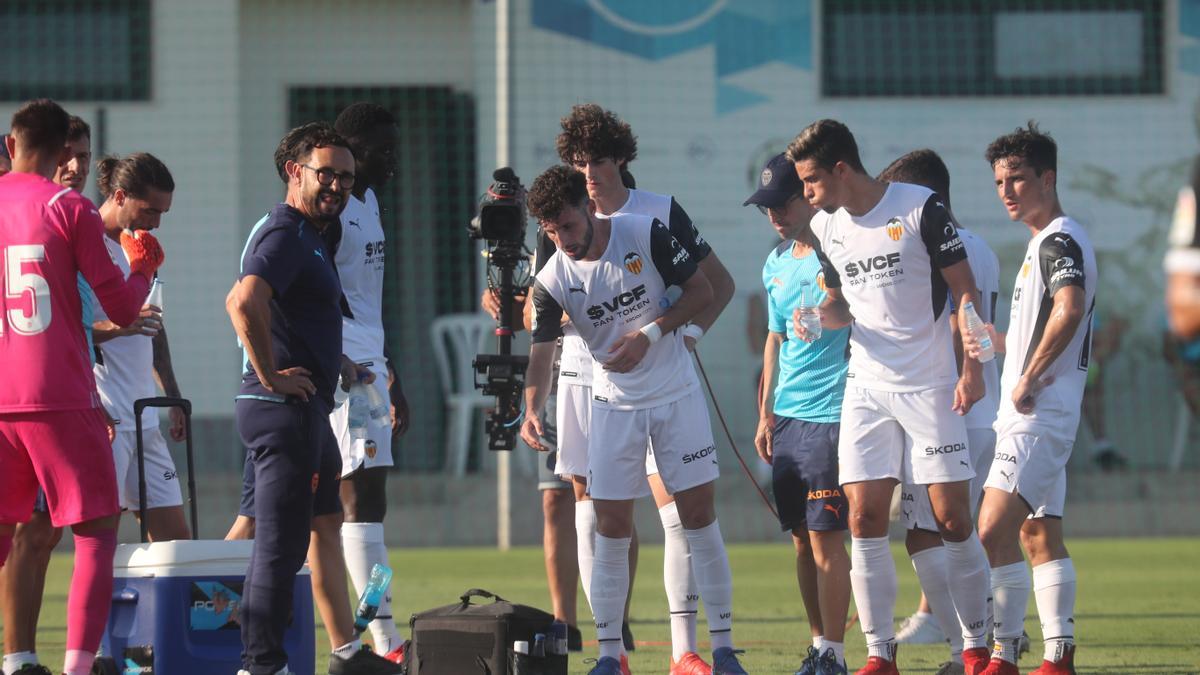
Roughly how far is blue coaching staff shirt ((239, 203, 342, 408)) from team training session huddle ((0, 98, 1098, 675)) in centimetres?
1

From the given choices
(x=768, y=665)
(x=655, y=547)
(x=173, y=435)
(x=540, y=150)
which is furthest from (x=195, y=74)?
(x=768, y=665)

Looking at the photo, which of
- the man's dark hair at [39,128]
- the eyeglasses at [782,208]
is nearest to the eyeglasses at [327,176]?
the man's dark hair at [39,128]

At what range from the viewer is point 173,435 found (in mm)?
7645

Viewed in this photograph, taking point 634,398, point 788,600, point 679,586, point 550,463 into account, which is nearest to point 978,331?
point 634,398

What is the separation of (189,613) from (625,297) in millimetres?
2005

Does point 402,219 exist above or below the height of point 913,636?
above

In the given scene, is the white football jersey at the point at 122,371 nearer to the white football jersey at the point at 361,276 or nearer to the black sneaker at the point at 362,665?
the white football jersey at the point at 361,276

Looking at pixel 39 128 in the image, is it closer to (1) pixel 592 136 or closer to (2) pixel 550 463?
(1) pixel 592 136

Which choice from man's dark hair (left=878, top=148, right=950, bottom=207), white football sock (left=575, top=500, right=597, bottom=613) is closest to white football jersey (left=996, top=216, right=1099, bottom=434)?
man's dark hair (left=878, top=148, right=950, bottom=207)

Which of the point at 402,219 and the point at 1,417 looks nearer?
the point at 1,417

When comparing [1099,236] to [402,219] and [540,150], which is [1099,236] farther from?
[402,219]

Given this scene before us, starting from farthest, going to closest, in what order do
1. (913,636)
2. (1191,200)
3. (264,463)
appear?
1. (913,636)
2. (264,463)
3. (1191,200)

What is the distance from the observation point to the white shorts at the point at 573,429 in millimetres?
7492

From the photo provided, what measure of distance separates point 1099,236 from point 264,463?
1303cm
